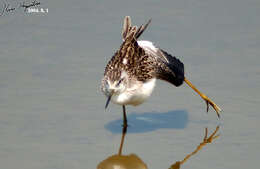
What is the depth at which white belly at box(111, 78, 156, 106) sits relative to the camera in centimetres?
1006

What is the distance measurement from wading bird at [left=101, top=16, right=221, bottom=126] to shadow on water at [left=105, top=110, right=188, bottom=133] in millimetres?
194

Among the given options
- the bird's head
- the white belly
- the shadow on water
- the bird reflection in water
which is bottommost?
the bird reflection in water

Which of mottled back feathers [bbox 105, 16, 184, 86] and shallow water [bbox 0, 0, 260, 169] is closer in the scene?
shallow water [bbox 0, 0, 260, 169]

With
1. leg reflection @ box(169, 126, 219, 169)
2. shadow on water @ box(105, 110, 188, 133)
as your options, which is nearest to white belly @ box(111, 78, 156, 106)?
shadow on water @ box(105, 110, 188, 133)

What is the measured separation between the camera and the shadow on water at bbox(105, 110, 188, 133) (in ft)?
35.4

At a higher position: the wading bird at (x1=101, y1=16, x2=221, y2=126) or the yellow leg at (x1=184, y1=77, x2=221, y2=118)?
the wading bird at (x1=101, y1=16, x2=221, y2=126)

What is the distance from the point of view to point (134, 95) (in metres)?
10.2

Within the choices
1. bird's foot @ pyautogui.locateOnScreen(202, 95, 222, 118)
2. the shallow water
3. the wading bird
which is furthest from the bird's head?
bird's foot @ pyautogui.locateOnScreen(202, 95, 222, 118)

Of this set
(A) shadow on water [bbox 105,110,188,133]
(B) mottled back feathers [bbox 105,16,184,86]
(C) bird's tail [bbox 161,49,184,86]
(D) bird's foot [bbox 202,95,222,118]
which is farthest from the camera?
(C) bird's tail [bbox 161,49,184,86]

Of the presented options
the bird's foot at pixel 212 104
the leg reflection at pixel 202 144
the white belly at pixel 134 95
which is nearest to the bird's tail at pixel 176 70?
the bird's foot at pixel 212 104

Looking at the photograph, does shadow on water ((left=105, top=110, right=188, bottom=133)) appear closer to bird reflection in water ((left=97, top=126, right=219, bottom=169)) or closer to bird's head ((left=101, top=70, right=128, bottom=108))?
bird reflection in water ((left=97, top=126, right=219, bottom=169))

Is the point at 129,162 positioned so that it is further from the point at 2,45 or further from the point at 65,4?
the point at 65,4

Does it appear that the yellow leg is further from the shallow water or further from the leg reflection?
the leg reflection

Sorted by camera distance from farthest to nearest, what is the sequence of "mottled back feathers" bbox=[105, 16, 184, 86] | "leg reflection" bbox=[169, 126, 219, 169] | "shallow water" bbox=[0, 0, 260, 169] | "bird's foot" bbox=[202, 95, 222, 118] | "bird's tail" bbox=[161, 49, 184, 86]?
1. "bird's tail" bbox=[161, 49, 184, 86]
2. "bird's foot" bbox=[202, 95, 222, 118]
3. "mottled back feathers" bbox=[105, 16, 184, 86]
4. "shallow water" bbox=[0, 0, 260, 169]
5. "leg reflection" bbox=[169, 126, 219, 169]
